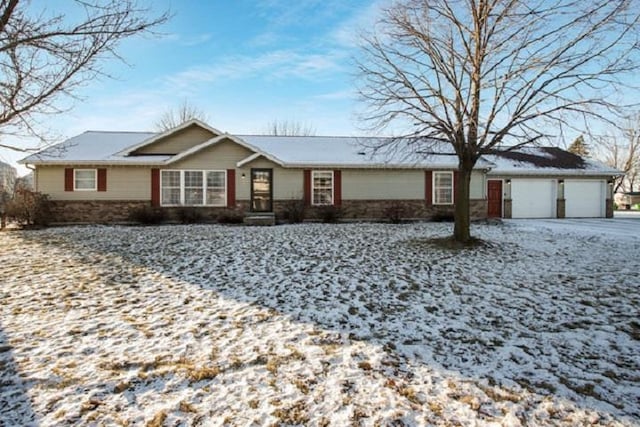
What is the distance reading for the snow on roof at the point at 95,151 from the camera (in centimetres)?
1414

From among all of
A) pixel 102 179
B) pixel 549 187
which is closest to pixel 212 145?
pixel 102 179

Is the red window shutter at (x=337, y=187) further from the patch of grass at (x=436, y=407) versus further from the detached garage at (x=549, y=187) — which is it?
the patch of grass at (x=436, y=407)

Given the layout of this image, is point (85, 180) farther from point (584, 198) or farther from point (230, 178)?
point (584, 198)

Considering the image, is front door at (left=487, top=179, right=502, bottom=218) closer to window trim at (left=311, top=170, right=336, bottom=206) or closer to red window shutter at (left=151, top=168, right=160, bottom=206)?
window trim at (left=311, top=170, right=336, bottom=206)

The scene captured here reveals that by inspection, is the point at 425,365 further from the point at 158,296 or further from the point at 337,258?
the point at 337,258

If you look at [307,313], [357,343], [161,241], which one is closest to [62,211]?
[161,241]

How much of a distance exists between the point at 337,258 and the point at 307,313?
339 cm

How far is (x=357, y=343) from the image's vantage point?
3.94 meters

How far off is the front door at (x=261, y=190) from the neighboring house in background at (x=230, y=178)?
0.15ft

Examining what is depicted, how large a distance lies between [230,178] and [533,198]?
1602 centimetres

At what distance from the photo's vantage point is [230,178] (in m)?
15.6

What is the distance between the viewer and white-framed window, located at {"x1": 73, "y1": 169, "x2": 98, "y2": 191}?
49.0 ft

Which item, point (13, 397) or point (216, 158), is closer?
point (13, 397)

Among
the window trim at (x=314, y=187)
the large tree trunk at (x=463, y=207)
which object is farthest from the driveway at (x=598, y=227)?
the window trim at (x=314, y=187)
